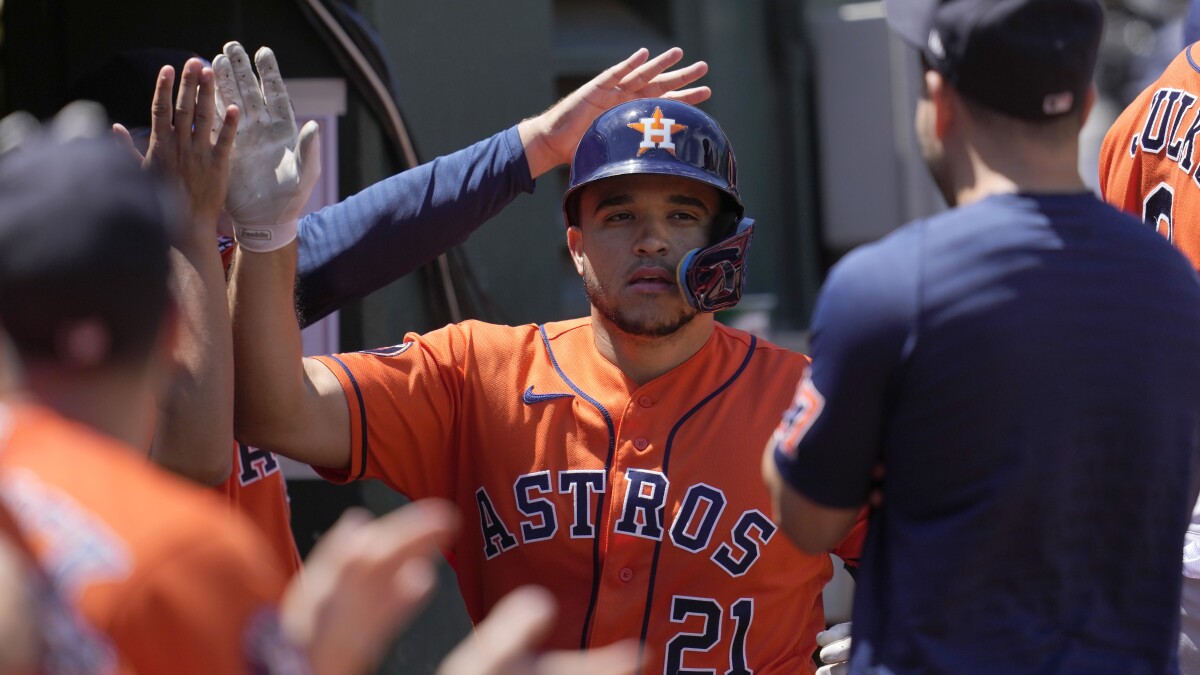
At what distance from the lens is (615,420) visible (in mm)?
2855

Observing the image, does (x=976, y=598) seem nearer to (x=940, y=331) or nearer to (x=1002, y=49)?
(x=940, y=331)

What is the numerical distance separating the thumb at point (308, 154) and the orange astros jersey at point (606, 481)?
0.37 m

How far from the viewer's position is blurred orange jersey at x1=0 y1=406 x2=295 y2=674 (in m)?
1.27

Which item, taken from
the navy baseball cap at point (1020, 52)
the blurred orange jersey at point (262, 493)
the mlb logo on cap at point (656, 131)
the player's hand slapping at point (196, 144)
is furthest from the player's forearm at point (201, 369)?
the navy baseball cap at point (1020, 52)

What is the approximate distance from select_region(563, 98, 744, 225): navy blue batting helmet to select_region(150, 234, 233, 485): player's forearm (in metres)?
0.83

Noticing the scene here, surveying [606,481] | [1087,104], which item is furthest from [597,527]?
[1087,104]

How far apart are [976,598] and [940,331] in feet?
1.11

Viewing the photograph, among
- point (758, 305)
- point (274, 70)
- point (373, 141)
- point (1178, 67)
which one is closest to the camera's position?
point (274, 70)

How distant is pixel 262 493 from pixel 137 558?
1.79m

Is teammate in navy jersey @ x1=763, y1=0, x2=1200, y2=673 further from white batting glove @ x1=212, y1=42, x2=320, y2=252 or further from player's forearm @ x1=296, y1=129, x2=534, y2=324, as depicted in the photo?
player's forearm @ x1=296, y1=129, x2=534, y2=324

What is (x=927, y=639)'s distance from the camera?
71.7 inches

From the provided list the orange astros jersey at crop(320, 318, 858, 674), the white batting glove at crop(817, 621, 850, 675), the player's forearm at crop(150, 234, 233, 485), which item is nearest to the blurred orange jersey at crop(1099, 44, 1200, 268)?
the orange astros jersey at crop(320, 318, 858, 674)

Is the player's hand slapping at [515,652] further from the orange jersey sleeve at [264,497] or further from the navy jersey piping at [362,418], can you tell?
the orange jersey sleeve at [264,497]

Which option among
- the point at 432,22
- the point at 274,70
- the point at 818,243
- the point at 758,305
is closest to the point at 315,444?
the point at 274,70
